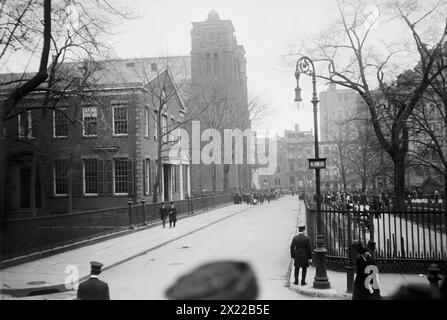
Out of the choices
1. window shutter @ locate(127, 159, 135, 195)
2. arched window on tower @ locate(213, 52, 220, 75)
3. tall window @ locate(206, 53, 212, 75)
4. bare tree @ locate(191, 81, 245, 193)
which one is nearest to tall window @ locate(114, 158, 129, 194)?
window shutter @ locate(127, 159, 135, 195)

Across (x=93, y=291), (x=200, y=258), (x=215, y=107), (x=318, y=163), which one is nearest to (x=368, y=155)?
(x=215, y=107)

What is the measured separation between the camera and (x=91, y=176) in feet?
111

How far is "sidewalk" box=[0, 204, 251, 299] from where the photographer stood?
36.7ft

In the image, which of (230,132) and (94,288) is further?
(230,132)

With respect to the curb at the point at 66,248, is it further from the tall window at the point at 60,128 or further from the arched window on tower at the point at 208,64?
the arched window on tower at the point at 208,64

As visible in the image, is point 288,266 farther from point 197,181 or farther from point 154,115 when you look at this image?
point 197,181

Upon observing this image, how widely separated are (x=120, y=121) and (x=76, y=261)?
2062 cm

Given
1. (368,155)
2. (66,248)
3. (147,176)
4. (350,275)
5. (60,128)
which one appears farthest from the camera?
(368,155)

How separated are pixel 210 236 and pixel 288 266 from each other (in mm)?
8072

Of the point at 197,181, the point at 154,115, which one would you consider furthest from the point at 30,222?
the point at 197,181

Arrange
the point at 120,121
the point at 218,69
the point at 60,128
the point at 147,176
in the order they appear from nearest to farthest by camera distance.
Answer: the point at 60,128 < the point at 120,121 < the point at 147,176 < the point at 218,69

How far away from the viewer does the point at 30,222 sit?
49.1 feet

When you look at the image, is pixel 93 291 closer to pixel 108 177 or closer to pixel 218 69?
pixel 108 177

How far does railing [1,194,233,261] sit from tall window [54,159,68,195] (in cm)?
978
